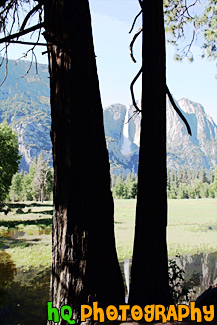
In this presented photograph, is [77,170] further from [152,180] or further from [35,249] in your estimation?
[35,249]

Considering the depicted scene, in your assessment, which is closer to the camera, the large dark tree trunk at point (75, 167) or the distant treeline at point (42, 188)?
the large dark tree trunk at point (75, 167)

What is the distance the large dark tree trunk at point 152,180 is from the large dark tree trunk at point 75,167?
1.29 feet

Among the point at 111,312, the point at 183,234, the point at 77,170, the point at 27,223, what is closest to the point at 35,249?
the point at 27,223

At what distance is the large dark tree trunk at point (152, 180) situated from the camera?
212 centimetres

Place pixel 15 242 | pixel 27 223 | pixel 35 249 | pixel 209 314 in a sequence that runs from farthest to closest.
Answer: pixel 27 223
pixel 15 242
pixel 35 249
pixel 209 314

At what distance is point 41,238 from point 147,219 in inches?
469

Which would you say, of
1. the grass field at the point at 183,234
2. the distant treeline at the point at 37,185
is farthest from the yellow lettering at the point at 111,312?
the distant treeline at the point at 37,185

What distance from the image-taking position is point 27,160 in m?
162

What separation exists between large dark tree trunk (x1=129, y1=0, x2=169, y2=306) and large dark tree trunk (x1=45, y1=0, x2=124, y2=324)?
1.29ft

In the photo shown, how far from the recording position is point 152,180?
2156 mm

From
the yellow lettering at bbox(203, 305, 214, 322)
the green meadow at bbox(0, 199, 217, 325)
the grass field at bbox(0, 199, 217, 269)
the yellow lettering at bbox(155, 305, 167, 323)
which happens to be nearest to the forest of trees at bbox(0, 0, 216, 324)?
the yellow lettering at bbox(155, 305, 167, 323)

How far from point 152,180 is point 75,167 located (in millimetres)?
664

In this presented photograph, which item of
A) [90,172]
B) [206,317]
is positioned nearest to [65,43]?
[90,172]

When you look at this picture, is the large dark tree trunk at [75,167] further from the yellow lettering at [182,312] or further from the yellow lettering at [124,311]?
the yellow lettering at [182,312]
